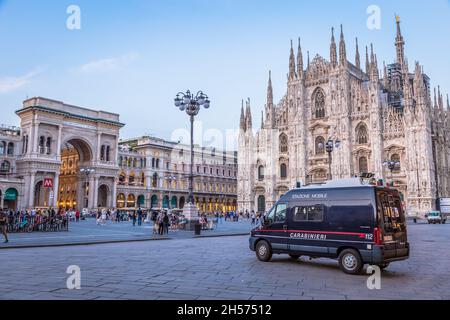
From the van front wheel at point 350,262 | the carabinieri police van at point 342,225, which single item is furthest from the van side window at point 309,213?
the van front wheel at point 350,262

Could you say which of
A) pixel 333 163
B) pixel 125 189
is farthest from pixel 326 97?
pixel 125 189

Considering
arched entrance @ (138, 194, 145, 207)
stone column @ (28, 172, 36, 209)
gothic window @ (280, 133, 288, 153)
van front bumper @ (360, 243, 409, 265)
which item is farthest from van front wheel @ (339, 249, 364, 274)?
arched entrance @ (138, 194, 145, 207)

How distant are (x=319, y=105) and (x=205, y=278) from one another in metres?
50.7

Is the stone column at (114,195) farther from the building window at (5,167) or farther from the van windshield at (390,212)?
the van windshield at (390,212)

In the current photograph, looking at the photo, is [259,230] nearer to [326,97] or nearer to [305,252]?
[305,252]

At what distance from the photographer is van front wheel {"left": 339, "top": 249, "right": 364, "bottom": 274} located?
345 inches

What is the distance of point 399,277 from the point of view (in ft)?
27.9

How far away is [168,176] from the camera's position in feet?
235

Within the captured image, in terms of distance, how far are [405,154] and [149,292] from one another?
4675cm

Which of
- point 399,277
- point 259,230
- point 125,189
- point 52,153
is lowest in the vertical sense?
point 399,277

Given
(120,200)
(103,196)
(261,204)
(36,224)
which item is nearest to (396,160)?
(261,204)

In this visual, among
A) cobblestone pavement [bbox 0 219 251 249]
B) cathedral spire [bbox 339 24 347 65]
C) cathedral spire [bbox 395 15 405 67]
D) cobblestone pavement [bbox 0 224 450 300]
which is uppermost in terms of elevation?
cathedral spire [bbox 395 15 405 67]

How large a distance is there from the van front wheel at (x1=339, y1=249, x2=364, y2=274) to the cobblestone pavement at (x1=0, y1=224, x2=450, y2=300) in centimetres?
26

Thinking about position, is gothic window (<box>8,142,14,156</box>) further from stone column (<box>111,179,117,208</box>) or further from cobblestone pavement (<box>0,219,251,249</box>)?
cobblestone pavement (<box>0,219,251,249</box>)
